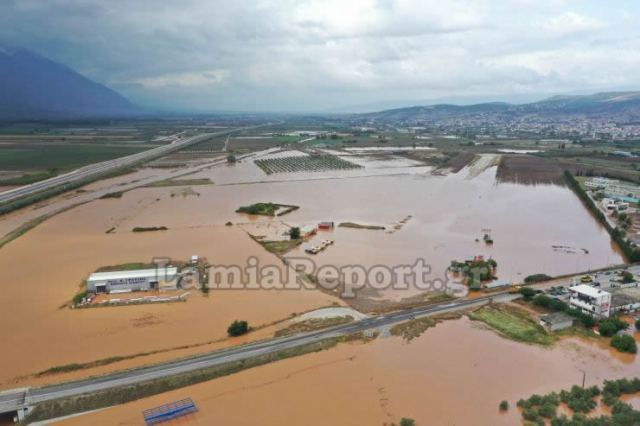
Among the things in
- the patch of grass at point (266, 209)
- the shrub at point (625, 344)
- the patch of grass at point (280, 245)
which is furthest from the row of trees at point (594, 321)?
the patch of grass at point (266, 209)

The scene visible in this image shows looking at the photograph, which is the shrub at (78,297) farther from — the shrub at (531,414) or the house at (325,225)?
the shrub at (531,414)

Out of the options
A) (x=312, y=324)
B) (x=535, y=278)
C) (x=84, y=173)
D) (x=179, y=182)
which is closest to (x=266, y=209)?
(x=179, y=182)

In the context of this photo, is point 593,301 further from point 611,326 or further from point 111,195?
point 111,195

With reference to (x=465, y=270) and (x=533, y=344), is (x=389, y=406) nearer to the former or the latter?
(x=533, y=344)

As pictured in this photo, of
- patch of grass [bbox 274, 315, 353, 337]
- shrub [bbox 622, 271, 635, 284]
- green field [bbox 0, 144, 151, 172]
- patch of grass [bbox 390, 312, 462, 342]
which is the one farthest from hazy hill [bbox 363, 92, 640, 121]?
Answer: patch of grass [bbox 274, 315, 353, 337]

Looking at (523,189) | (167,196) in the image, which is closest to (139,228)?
(167,196)
